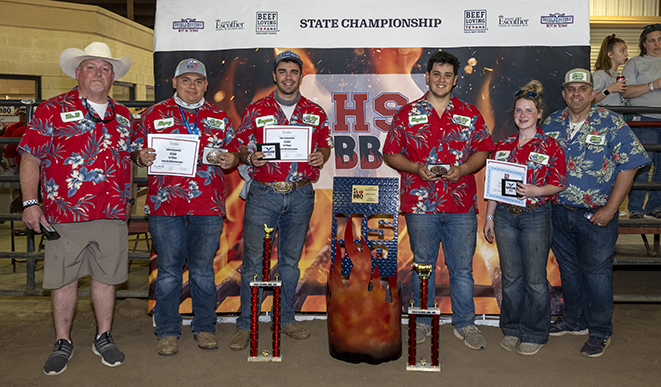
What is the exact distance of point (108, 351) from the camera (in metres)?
3.69

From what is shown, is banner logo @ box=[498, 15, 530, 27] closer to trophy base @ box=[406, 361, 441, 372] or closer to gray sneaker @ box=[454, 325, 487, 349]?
gray sneaker @ box=[454, 325, 487, 349]

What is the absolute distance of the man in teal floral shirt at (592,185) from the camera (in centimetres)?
369

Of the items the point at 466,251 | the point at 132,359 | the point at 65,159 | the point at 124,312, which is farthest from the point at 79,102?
the point at 466,251

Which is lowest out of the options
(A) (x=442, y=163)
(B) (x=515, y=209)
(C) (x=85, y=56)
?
(B) (x=515, y=209)

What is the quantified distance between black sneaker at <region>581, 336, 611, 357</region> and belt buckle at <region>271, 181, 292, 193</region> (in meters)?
2.51

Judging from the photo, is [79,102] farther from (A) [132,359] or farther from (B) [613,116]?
(B) [613,116]

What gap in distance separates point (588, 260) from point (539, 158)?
2.92ft

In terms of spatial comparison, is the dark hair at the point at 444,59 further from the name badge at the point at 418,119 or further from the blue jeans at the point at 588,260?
the blue jeans at the point at 588,260

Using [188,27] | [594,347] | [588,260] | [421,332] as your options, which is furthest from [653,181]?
[188,27]

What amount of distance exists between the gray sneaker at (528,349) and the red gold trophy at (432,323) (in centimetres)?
71

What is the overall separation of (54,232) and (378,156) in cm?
256

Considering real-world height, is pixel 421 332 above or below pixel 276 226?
below

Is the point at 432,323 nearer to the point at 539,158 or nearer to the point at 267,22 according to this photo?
the point at 539,158

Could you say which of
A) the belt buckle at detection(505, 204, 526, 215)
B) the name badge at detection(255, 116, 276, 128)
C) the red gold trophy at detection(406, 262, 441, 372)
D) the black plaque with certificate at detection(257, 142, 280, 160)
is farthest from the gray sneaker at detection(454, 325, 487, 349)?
the name badge at detection(255, 116, 276, 128)
